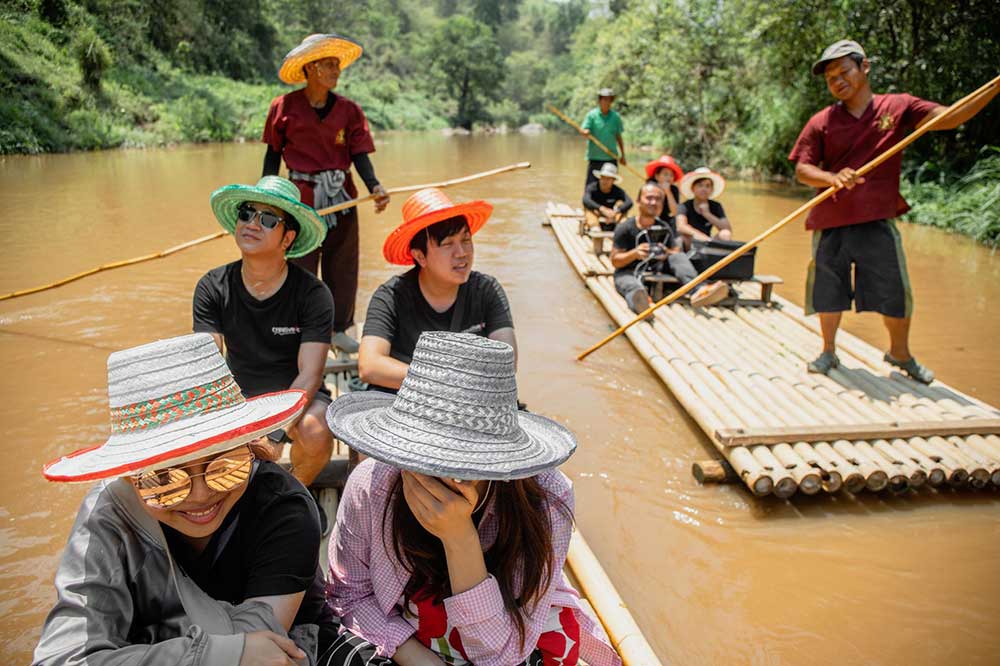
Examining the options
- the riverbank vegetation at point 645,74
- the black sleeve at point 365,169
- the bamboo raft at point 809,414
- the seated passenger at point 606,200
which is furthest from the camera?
the riverbank vegetation at point 645,74

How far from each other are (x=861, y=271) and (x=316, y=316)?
10.4 ft

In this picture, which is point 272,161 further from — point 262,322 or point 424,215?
point 424,215

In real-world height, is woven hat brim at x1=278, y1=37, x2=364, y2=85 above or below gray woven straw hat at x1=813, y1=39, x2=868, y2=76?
below

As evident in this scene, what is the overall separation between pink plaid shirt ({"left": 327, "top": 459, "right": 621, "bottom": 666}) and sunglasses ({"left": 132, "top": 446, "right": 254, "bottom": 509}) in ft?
1.02

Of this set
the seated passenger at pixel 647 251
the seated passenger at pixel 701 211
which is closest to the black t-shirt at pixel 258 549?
the seated passenger at pixel 647 251

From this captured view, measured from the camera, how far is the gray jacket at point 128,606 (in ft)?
3.83

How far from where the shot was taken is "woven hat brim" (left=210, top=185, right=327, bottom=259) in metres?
2.42

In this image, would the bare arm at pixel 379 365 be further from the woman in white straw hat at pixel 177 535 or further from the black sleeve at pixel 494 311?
the woman in white straw hat at pixel 177 535

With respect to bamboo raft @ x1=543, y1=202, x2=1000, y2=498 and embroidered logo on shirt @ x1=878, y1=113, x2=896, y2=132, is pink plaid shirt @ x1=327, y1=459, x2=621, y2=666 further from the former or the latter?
embroidered logo on shirt @ x1=878, y1=113, x2=896, y2=132

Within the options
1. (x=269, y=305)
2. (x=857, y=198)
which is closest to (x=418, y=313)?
(x=269, y=305)

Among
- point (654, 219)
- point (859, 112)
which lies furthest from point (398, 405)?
point (654, 219)

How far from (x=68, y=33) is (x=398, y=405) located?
84.3 ft

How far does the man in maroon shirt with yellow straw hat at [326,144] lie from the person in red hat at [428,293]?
117 cm

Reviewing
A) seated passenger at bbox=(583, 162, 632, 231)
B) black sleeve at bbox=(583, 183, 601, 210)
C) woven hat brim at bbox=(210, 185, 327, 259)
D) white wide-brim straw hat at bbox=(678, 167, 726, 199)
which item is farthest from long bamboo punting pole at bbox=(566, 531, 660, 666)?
black sleeve at bbox=(583, 183, 601, 210)
